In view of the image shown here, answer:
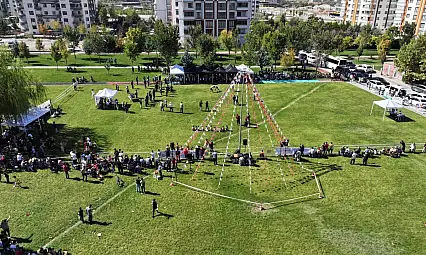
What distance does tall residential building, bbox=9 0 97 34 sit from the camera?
103312mm

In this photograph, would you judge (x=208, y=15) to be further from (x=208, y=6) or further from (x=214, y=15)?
(x=208, y=6)

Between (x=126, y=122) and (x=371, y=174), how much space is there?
22.9m

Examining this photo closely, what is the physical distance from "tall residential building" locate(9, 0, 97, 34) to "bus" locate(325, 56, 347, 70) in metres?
83.1

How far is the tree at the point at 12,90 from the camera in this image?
2623 cm

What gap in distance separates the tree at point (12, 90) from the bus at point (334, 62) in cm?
4942

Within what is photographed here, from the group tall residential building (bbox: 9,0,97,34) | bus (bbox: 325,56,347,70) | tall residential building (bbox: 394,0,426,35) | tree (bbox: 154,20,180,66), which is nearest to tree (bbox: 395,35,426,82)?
bus (bbox: 325,56,347,70)

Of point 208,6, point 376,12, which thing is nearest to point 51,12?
point 208,6

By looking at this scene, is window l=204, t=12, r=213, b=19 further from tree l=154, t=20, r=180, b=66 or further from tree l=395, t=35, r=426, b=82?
tree l=395, t=35, r=426, b=82

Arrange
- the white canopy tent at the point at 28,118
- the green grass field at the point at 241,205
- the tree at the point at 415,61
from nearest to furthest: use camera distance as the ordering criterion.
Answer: the green grass field at the point at 241,205 < the white canopy tent at the point at 28,118 < the tree at the point at 415,61

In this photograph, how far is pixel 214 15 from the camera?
86250 mm

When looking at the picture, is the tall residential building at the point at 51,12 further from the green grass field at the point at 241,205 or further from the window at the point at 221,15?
the green grass field at the point at 241,205

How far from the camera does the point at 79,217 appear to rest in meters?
18.6

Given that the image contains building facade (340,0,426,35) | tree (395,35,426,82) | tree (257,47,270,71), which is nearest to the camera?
tree (395,35,426,82)

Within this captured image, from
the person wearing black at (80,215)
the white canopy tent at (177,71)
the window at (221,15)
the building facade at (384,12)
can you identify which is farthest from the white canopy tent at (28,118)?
the building facade at (384,12)
